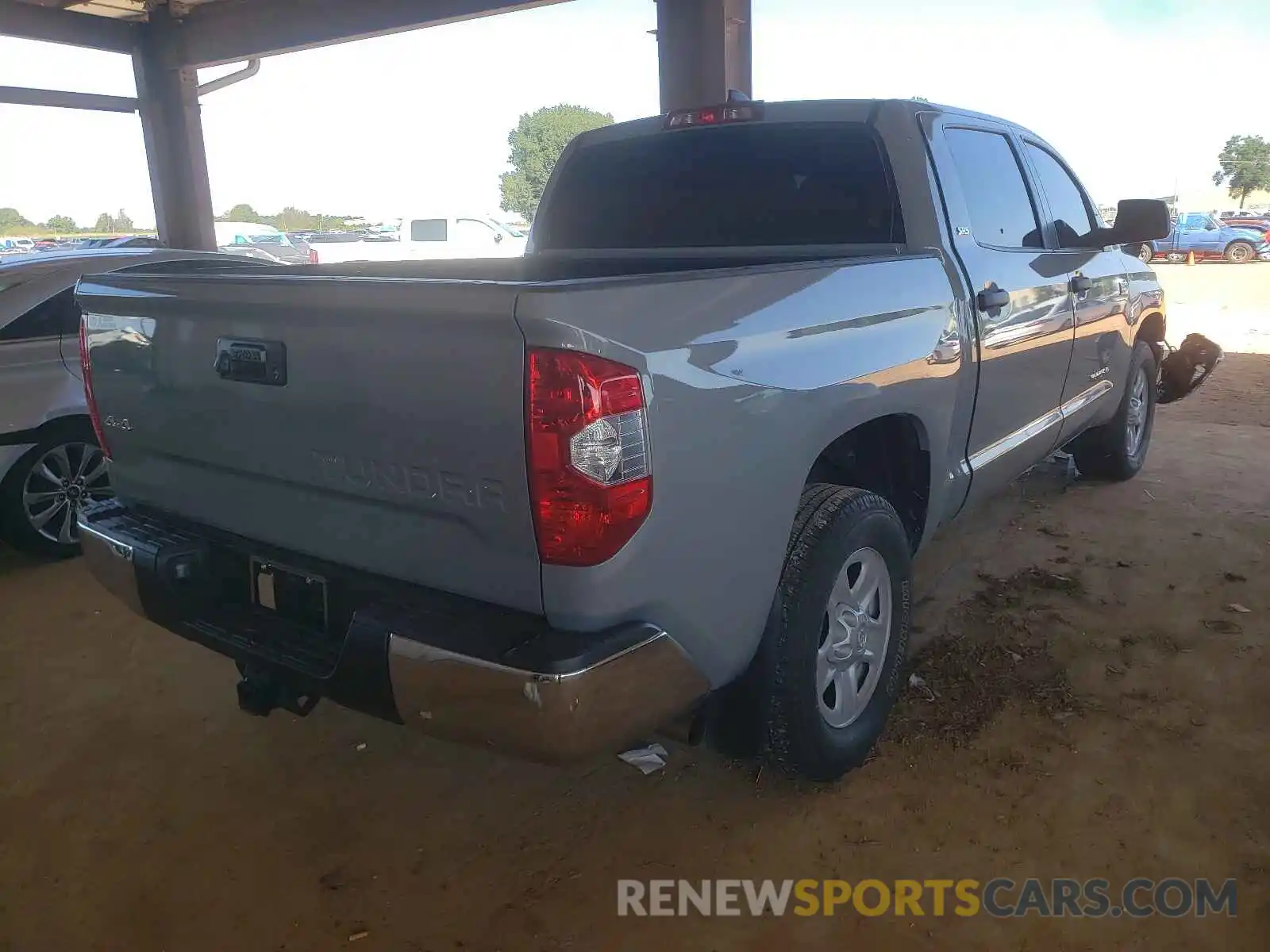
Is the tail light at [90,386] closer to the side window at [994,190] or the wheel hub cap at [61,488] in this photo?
the wheel hub cap at [61,488]

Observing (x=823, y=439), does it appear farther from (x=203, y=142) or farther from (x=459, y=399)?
(x=203, y=142)

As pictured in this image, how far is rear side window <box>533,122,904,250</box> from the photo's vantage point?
3.22 meters

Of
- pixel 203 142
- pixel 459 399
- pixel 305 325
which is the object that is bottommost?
pixel 459 399

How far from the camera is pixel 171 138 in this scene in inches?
452

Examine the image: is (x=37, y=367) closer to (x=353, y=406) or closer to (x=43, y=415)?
(x=43, y=415)

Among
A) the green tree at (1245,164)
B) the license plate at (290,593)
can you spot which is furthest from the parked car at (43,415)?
the green tree at (1245,164)

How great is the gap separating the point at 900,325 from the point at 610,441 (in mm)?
1267

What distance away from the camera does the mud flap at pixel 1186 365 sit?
6.38 m

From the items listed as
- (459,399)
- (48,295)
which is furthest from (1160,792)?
(48,295)

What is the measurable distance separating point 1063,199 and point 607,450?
12.1 feet

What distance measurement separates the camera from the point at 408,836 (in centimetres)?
254

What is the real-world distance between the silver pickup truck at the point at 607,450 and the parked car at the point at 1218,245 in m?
25.5

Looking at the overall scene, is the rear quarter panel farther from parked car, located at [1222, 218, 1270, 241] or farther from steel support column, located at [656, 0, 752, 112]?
parked car, located at [1222, 218, 1270, 241]

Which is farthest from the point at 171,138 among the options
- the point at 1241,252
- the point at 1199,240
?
the point at 1241,252
